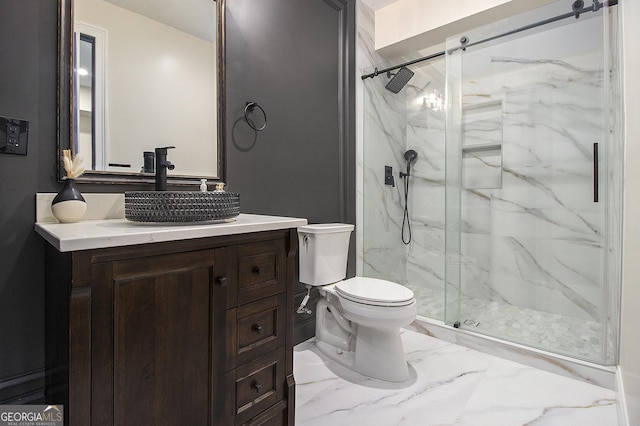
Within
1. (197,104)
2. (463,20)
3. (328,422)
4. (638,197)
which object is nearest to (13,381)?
(328,422)

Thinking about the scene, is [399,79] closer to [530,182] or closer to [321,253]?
[530,182]

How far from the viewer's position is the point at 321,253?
2.00 m

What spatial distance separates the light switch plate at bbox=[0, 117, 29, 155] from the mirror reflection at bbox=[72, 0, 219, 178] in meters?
0.15

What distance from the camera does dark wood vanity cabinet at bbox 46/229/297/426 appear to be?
0.80m

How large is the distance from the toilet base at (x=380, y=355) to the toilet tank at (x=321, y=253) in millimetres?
381

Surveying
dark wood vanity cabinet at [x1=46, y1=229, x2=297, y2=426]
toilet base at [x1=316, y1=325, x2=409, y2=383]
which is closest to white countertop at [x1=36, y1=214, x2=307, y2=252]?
dark wood vanity cabinet at [x1=46, y1=229, x2=297, y2=426]

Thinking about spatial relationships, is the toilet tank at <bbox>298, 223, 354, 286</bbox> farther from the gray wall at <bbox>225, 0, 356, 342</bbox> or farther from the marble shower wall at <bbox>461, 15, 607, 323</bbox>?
the marble shower wall at <bbox>461, 15, 607, 323</bbox>

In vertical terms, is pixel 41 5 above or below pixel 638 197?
above

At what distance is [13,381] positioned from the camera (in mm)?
1117

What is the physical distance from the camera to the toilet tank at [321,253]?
199cm

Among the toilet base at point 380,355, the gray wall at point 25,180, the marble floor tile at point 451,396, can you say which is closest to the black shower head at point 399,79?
the toilet base at point 380,355

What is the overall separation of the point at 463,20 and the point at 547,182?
1.35 m

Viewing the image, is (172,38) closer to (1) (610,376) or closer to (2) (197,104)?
(2) (197,104)

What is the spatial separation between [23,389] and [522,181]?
124 inches
